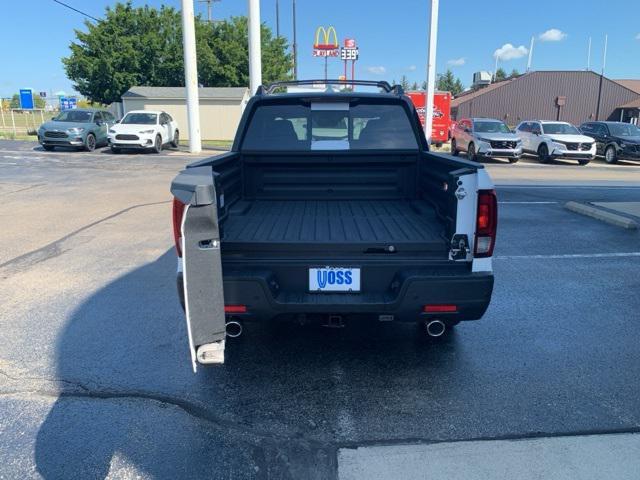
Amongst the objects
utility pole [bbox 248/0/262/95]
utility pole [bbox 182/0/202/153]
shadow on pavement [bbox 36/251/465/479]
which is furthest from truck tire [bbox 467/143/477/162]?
shadow on pavement [bbox 36/251/465/479]

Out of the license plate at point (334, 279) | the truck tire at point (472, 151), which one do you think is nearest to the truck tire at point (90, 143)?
the truck tire at point (472, 151)

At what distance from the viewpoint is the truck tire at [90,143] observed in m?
22.3

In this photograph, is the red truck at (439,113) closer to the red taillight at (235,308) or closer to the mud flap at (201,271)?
the red taillight at (235,308)

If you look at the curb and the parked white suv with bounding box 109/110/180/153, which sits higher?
the parked white suv with bounding box 109/110/180/153

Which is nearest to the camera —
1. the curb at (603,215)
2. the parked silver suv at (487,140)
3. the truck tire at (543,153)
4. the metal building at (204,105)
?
the curb at (603,215)

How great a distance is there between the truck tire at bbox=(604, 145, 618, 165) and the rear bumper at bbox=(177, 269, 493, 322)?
2212cm

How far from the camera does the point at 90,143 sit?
74.2 feet

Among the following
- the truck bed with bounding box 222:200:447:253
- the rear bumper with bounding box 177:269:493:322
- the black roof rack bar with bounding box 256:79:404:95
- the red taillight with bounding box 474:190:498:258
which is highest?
the black roof rack bar with bounding box 256:79:404:95

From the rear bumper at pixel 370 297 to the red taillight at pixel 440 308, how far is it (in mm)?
24

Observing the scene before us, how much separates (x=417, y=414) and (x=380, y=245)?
1082 millimetres

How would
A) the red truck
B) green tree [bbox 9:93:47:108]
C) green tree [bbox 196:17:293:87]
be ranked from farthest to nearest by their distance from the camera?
green tree [bbox 9:93:47:108] → green tree [bbox 196:17:293:87] → the red truck

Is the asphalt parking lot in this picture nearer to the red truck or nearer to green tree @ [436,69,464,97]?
the red truck

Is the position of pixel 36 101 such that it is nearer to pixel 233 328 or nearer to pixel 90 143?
pixel 90 143

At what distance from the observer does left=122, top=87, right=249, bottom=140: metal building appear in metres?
32.9
